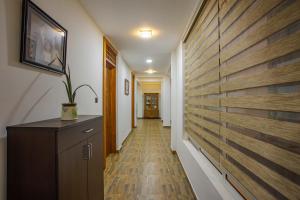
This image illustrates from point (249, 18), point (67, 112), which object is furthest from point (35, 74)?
point (249, 18)

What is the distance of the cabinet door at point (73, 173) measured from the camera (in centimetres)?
120

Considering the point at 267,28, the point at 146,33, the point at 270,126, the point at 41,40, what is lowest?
the point at 270,126

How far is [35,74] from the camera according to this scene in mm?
1470

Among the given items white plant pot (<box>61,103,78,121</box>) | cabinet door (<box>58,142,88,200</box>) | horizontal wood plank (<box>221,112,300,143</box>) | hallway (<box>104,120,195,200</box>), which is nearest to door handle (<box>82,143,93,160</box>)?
cabinet door (<box>58,142,88,200</box>)

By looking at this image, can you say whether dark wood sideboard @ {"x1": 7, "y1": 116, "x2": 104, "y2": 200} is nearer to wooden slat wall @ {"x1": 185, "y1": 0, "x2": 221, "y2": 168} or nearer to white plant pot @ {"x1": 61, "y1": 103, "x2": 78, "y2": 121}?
white plant pot @ {"x1": 61, "y1": 103, "x2": 78, "y2": 121}

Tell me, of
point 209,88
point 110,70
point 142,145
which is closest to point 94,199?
point 209,88

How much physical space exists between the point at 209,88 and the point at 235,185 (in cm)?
92

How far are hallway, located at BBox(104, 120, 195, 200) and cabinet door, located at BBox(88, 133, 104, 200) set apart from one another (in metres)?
0.60

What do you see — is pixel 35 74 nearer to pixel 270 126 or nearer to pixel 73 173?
pixel 73 173

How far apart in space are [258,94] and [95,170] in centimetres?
154

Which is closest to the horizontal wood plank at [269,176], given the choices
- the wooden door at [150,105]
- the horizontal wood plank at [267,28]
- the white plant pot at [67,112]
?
the horizontal wood plank at [267,28]

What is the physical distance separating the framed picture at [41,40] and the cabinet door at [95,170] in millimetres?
749

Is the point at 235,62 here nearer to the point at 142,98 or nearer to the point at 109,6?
the point at 109,6

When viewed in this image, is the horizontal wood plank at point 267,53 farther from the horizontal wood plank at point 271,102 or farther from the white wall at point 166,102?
the white wall at point 166,102
